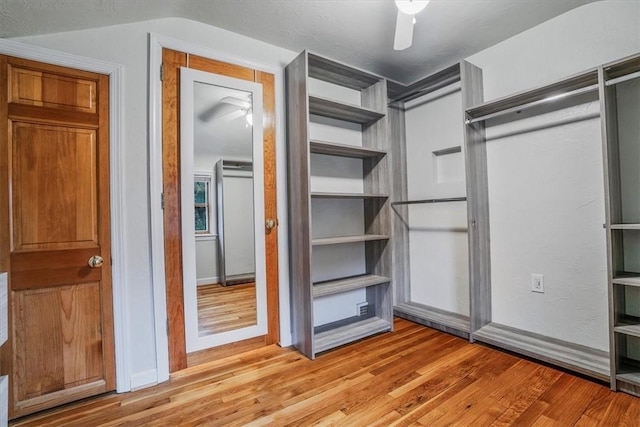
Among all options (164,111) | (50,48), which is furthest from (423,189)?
(50,48)

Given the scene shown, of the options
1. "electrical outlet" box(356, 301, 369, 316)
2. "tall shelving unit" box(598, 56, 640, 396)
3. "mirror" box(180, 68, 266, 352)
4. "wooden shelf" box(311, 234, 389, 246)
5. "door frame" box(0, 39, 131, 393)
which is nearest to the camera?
"tall shelving unit" box(598, 56, 640, 396)

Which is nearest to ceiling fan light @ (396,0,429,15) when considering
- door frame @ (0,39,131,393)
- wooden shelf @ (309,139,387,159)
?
wooden shelf @ (309,139,387,159)

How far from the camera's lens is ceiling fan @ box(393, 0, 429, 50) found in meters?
1.43

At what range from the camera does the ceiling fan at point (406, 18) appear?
143 cm

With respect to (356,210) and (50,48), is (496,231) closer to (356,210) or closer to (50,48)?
(356,210)

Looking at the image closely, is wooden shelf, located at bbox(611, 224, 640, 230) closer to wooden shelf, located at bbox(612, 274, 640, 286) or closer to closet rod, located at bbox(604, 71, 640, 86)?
wooden shelf, located at bbox(612, 274, 640, 286)

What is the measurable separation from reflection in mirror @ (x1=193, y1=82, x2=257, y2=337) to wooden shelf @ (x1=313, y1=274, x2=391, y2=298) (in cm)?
54

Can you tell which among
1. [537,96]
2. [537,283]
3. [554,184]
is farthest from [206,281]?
[537,96]

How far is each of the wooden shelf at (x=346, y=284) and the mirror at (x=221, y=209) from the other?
0.47m

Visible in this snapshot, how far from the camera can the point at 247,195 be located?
2264 millimetres

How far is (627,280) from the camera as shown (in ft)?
5.27

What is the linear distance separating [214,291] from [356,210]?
57.8 inches

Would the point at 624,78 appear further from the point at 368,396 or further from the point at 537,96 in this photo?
the point at 368,396

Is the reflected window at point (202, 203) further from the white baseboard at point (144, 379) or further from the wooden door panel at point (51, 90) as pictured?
the white baseboard at point (144, 379)
